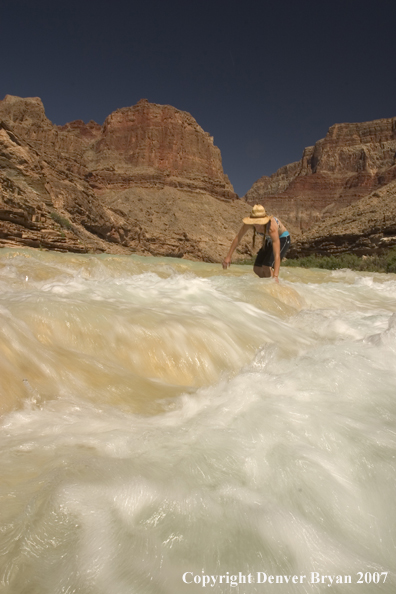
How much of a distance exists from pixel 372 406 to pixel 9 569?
1.96 metres

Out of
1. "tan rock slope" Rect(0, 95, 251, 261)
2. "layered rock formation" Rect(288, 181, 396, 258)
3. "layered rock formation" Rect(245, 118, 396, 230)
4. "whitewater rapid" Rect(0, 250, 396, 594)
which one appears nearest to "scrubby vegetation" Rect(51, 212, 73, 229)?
"tan rock slope" Rect(0, 95, 251, 261)

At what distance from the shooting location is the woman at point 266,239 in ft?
19.9

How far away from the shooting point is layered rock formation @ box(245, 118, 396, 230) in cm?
8850

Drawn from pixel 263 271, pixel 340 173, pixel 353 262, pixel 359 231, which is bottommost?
pixel 353 262

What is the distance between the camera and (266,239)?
267 inches

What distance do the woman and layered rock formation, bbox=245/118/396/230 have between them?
85124 millimetres

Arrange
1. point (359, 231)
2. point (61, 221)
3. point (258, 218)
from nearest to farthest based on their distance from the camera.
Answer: point (258, 218) < point (359, 231) < point (61, 221)

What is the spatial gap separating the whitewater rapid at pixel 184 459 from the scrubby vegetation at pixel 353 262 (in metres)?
12.6

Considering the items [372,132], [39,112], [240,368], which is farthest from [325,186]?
[240,368]

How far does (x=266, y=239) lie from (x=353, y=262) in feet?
36.3

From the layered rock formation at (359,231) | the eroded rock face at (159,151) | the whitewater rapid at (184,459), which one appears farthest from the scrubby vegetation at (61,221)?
the eroded rock face at (159,151)

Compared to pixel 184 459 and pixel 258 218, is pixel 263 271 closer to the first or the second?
pixel 258 218
